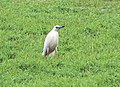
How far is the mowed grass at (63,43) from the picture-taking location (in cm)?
772

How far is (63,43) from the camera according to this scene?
10.3 meters

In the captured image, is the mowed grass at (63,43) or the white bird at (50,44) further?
the white bird at (50,44)

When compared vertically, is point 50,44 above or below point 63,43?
above

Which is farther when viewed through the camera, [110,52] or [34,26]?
[34,26]

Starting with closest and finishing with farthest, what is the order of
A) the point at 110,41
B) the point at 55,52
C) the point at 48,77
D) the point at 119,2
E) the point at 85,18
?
the point at 48,77 < the point at 55,52 < the point at 110,41 < the point at 85,18 < the point at 119,2

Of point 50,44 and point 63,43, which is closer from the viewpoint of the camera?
point 50,44

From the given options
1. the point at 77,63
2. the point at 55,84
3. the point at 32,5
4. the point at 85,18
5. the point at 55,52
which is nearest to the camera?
the point at 55,84

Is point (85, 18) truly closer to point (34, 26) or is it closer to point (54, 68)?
point (34, 26)

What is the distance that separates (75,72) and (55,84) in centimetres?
85

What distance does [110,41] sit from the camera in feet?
33.8

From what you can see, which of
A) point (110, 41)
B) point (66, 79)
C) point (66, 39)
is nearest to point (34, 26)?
point (66, 39)

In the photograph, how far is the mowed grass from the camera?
7.72m

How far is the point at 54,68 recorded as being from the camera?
829 cm

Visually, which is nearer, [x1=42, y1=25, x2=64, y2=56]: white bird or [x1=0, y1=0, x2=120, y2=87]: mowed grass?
[x1=0, y1=0, x2=120, y2=87]: mowed grass
